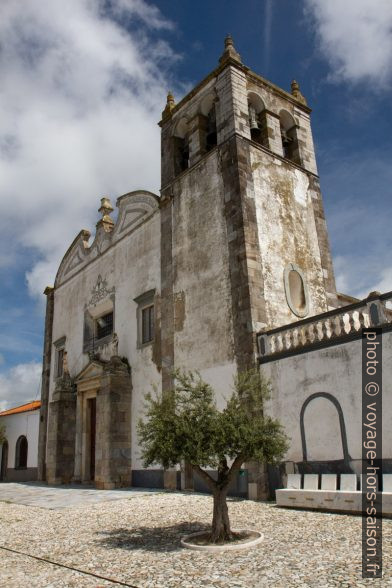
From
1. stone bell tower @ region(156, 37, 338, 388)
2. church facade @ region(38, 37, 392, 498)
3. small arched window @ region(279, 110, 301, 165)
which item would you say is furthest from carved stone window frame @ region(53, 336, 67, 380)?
small arched window @ region(279, 110, 301, 165)

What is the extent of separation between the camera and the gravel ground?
488cm

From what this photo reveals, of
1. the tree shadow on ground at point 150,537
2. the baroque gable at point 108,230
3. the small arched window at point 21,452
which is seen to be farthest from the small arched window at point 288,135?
the small arched window at point 21,452

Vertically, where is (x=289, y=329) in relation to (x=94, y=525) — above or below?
above

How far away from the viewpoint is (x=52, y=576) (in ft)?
17.2

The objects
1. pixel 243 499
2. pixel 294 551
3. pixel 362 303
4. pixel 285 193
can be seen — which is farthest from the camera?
pixel 285 193

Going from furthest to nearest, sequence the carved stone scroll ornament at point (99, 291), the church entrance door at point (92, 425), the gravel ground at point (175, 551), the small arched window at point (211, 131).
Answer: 1. the carved stone scroll ornament at point (99, 291)
2. the church entrance door at point (92, 425)
3. the small arched window at point (211, 131)
4. the gravel ground at point (175, 551)

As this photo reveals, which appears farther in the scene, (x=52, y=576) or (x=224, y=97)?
(x=224, y=97)

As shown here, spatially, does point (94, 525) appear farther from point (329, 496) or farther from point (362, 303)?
point (362, 303)

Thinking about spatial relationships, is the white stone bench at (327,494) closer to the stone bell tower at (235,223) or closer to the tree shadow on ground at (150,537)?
the tree shadow on ground at (150,537)

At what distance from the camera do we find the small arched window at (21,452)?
2344 centimetres

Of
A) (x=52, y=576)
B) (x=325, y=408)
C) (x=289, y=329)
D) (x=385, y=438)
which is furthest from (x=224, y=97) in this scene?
(x=52, y=576)

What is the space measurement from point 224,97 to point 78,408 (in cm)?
1183

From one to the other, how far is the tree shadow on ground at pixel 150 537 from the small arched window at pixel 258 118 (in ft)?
38.5

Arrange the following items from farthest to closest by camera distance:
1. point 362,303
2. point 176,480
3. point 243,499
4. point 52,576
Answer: point 176,480, point 243,499, point 362,303, point 52,576
